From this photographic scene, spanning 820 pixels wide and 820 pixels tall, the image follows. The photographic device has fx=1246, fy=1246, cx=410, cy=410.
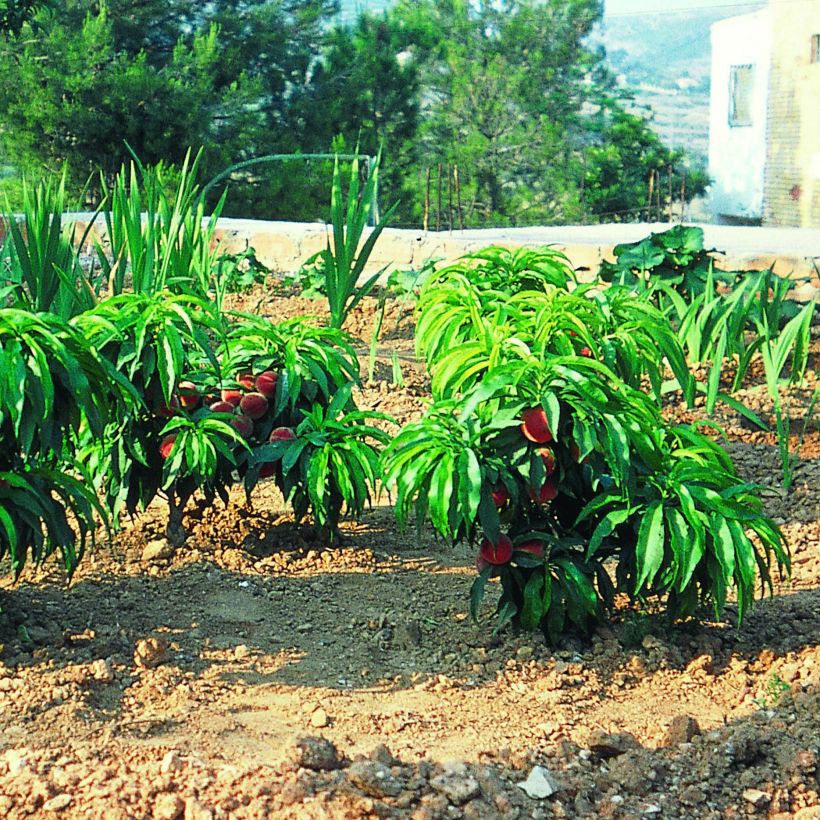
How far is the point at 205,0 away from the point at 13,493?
16545 millimetres

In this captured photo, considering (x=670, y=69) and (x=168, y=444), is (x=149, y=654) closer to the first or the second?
(x=168, y=444)

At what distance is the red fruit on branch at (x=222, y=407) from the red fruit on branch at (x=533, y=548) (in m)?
1.03

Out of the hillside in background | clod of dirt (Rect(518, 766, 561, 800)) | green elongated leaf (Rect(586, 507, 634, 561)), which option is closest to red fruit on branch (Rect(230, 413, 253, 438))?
green elongated leaf (Rect(586, 507, 634, 561))

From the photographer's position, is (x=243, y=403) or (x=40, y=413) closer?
(x=40, y=413)

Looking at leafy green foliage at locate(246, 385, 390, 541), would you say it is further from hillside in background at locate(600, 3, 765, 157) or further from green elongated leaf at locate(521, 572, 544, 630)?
hillside in background at locate(600, 3, 765, 157)

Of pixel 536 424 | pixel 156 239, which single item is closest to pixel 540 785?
pixel 536 424

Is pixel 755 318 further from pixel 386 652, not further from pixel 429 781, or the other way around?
pixel 429 781

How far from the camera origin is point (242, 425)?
12.4 ft

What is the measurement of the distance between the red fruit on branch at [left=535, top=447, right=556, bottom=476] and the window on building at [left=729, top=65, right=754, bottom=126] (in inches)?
820

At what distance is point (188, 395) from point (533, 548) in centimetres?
116

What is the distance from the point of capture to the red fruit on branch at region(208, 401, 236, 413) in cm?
374

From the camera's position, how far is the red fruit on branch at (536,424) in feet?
10.1

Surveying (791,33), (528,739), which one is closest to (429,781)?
(528,739)

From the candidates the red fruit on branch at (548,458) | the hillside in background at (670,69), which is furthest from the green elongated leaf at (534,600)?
the hillside in background at (670,69)
